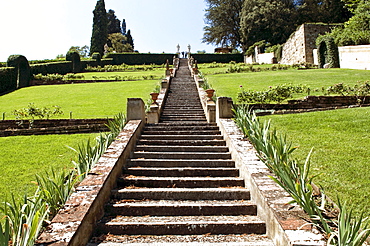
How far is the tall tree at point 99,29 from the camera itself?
152ft

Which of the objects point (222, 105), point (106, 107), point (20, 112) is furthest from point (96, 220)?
point (106, 107)

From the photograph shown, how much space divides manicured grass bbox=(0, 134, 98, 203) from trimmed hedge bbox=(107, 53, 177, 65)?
116 feet

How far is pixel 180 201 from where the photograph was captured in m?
5.30

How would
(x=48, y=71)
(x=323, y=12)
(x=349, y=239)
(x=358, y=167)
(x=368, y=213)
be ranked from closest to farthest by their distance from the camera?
(x=349, y=239) → (x=368, y=213) → (x=358, y=167) → (x=48, y=71) → (x=323, y=12)

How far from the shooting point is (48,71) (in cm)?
3222

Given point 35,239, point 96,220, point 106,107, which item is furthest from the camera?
point 106,107

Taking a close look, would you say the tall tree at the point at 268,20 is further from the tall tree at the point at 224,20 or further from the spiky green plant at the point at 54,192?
the spiky green plant at the point at 54,192

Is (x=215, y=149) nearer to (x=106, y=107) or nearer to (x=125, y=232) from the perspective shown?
(x=125, y=232)

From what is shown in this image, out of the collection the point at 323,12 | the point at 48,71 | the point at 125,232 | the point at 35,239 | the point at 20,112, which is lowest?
the point at 125,232

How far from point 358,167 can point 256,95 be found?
802 cm

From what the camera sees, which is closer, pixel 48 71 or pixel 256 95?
pixel 256 95

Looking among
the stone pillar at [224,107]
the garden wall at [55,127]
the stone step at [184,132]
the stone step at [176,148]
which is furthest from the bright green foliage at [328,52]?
the stone step at [176,148]

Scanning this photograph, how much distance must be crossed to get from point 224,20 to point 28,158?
46.5 m

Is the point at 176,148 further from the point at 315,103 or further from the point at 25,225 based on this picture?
the point at 315,103
